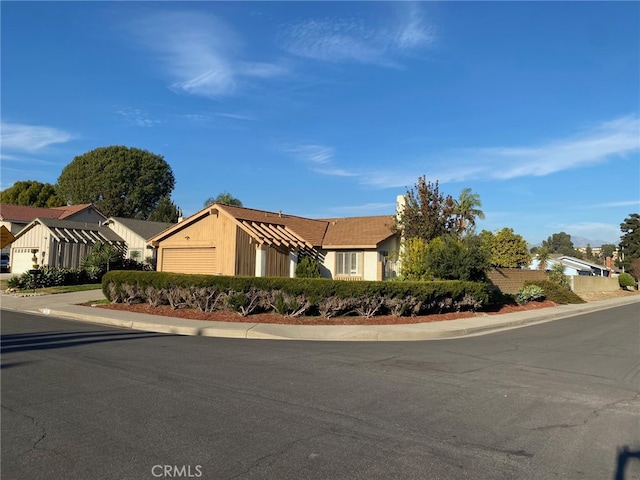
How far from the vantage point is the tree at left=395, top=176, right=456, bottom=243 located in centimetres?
2542

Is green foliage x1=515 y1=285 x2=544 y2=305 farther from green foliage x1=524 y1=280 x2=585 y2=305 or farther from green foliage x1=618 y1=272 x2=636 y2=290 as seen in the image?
green foliage x1=618 y1=272 x2=636 y2=290

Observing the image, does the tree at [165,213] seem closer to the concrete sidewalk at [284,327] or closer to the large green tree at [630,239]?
the concrete sidewalk at [284,327]

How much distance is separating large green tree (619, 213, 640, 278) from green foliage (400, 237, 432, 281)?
63.6m

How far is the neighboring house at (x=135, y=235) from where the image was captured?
38.4 meters

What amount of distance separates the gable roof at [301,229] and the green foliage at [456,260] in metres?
5.14

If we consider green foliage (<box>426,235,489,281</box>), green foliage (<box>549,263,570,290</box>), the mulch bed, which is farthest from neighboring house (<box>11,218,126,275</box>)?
Answer: green foliage (<box>549,263,570,290</box>)

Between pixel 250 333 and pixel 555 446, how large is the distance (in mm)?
9295

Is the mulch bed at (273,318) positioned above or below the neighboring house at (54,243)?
below

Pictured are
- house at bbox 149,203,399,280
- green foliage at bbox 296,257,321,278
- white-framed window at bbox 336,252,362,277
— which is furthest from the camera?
white-framed window at bbox 336,252,362,277

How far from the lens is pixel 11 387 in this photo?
6.82 m

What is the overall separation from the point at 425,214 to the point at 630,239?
6530 cm

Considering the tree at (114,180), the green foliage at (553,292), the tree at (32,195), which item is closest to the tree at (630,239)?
the green foliage at (553,292)

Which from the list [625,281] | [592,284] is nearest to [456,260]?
[592,284]

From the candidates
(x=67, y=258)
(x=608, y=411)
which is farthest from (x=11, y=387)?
(x=67, y=258)
